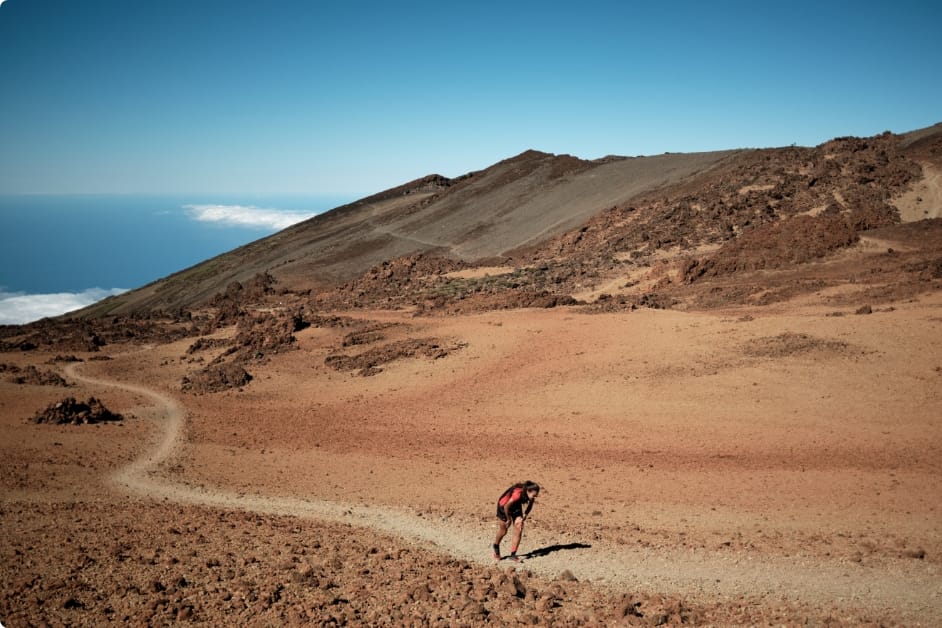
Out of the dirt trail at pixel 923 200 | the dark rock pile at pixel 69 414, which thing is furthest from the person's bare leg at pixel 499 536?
the dirt trail at pixel 923 200

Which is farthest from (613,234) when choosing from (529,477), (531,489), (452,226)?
(531,489)

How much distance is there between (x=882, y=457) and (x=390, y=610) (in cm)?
971

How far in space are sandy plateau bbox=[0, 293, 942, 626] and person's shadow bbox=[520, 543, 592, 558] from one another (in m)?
0.05

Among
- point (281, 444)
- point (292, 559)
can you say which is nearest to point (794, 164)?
point (281, 444)

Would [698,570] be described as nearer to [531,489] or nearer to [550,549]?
[550,549]

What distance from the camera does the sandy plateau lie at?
6781 mm

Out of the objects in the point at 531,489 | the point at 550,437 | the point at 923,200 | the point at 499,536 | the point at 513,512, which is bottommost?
the point at 550,437

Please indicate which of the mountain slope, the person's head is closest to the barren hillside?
the person's head

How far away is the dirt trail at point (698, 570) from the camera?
6.91 meters

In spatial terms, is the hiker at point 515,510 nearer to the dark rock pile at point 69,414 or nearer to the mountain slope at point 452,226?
the dark rock pile at point 69,414

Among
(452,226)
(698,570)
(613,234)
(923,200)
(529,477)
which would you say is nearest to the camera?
(698,570)

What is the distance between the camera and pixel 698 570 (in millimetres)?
7652

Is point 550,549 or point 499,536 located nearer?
point 499,536

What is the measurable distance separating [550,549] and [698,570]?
1.86 metres
